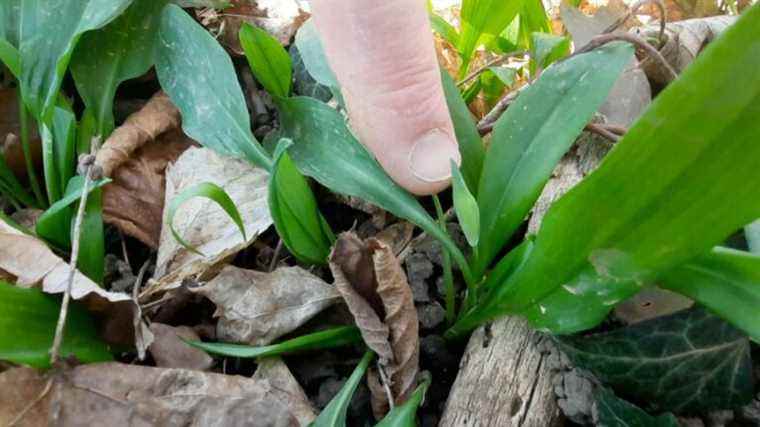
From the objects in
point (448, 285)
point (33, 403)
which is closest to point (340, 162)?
point (448, 285)

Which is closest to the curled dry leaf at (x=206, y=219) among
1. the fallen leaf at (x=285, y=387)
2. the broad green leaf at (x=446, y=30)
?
the fallen leaf at (x=285, y=387)

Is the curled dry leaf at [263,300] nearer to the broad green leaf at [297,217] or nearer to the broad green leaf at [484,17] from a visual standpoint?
the broad green leaf at [297,217]

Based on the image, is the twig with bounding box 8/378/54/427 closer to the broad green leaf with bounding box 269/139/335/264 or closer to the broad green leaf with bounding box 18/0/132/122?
the broad green leaf with bounding box 269/139/335/264

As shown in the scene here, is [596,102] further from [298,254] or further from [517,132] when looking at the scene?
[298,254]

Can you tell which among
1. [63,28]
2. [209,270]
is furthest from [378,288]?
[63,28]

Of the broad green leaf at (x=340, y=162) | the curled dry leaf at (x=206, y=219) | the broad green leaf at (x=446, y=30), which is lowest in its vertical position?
the curled dry leaf at (x=206, y=219)

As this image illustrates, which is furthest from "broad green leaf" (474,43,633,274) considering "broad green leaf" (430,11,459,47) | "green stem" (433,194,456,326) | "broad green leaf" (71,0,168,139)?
"broad green leaf" (71,0,168,139)

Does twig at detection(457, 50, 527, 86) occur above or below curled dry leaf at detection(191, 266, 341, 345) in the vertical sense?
above
